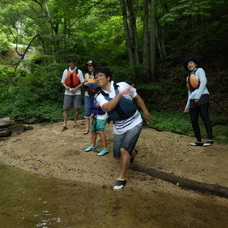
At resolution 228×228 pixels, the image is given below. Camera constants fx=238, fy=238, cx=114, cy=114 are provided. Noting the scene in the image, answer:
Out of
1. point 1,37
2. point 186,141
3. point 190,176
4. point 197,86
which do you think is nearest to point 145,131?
point 186,141

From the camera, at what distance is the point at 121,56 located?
53.6ft

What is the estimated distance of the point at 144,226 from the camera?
2.67m

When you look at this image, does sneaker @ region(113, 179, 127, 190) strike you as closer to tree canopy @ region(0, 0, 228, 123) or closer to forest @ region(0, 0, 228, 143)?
forest @ region(0, 0, 228, 143)

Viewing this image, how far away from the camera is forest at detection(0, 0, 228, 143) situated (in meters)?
9.72

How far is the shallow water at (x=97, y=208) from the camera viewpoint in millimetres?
2775

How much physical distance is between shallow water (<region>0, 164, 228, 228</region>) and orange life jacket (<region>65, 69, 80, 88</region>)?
360cm

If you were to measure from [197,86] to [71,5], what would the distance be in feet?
25.1

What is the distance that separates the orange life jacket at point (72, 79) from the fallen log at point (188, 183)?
11.8 feet

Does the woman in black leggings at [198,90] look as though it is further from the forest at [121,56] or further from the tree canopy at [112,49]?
the tree canopy at [112,49]

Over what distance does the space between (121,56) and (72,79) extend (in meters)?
9.99

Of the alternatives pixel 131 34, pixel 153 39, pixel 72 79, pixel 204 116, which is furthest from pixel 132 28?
pixel 204 116

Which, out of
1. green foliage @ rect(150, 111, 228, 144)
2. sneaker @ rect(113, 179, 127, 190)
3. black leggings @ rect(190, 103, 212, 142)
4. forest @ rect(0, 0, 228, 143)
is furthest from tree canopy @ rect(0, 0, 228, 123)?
sneaker @ rect(113, 179, 127, 190)

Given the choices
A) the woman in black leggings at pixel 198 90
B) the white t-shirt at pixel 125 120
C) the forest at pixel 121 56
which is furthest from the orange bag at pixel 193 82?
the forest at pixel 121 56

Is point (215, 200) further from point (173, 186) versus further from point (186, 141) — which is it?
point (186, 141)
